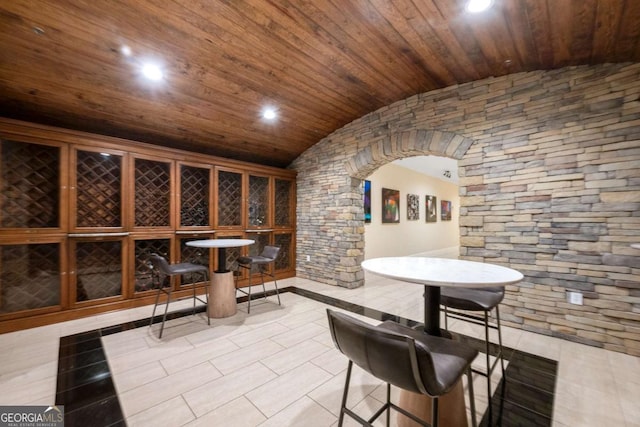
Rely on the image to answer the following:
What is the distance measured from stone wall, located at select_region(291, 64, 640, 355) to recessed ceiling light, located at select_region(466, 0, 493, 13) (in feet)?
3.83

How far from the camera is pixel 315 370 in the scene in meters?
1.92

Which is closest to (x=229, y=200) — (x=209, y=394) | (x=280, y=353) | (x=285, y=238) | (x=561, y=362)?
(x=285, y=238)

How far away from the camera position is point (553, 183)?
2.50m

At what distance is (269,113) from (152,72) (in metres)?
1.41

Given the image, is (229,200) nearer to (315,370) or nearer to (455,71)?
(315,370)

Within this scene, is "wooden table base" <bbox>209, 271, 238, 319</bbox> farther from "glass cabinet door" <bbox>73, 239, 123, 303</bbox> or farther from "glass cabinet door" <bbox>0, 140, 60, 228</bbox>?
"glass cabinet door" <bbox>0, 140, 60, 228</bbox>

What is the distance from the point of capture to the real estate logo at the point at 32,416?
1.43m

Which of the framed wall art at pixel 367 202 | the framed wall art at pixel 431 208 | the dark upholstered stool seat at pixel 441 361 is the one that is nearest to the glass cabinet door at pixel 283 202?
the framed wall art at pixel 367 202

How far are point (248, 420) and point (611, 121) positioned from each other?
3.66 m

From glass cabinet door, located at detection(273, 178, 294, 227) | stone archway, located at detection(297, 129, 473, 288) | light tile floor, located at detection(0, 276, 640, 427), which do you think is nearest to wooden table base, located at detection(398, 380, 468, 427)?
light tile floor, located at detection(0, 276, 640, 427)

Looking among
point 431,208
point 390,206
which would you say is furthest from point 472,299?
point 431,208

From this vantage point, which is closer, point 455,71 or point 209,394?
point 209,394

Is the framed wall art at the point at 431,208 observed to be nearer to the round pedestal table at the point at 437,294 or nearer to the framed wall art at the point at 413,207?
the framed wall art at the point at 413,207

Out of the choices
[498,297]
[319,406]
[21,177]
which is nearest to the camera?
[319,406]
